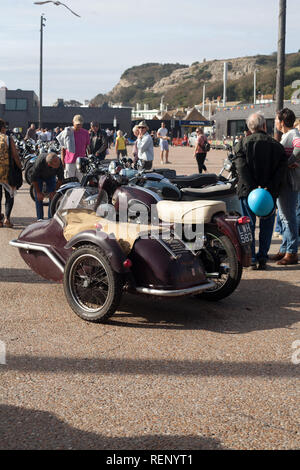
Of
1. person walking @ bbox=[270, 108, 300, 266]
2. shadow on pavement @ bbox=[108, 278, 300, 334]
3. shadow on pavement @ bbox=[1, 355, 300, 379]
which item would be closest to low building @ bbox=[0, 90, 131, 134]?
person walking @ bbox=[270, 108, 300, 266]

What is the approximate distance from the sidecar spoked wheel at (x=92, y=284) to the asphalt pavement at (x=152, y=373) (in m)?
0.14

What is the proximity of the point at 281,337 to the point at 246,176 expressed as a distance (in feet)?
9.29

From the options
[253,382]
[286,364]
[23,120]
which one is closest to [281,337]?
[286,364]

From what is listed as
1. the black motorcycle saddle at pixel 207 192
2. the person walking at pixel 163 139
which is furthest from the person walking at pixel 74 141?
the person walking at pixel 163 139

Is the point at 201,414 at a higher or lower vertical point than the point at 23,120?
lower

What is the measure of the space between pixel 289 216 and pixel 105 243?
11.1 feet

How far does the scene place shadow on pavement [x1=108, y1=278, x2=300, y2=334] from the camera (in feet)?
18.0

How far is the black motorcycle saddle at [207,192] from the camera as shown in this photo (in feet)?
24.3

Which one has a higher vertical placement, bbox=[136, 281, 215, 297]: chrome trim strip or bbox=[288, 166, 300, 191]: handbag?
bbox=[288, 166, 300, 191]: handbag

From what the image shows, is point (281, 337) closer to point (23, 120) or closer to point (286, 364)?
point (286, 364)

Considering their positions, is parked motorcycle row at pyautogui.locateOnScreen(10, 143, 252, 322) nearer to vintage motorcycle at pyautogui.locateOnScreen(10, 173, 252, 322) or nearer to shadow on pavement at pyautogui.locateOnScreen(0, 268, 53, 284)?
vintage motorcycle at pyautogui.locateOnScreen(10, 173, 252, 322)

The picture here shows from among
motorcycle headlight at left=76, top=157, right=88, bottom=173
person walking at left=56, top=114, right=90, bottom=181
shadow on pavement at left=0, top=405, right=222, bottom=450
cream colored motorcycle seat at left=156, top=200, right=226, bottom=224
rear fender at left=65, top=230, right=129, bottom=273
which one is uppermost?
person walking at left=56, top=114, right=90, bottom=181

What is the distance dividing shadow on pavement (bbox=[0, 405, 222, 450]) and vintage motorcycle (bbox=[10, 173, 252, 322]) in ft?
6.14
